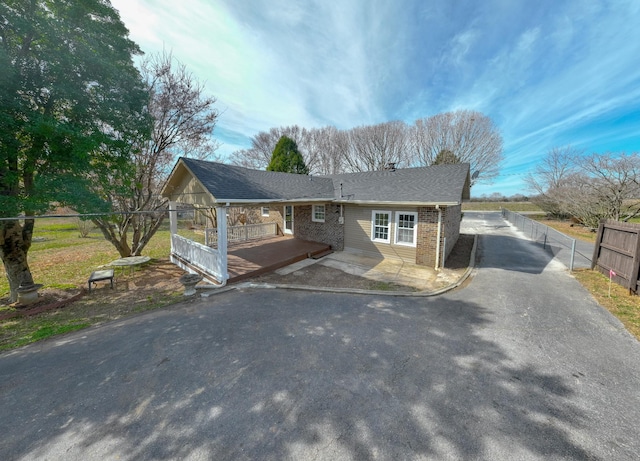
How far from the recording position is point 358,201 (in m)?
10.8

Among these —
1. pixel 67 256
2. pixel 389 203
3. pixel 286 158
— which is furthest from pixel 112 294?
pixel 286 158

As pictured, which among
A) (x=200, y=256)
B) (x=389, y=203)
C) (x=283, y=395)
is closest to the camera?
(x=283, y=395)

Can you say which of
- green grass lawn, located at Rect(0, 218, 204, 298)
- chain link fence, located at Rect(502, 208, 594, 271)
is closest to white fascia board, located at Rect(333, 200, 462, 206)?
chain link fence, located at Rect(502, 208, 594, 271)

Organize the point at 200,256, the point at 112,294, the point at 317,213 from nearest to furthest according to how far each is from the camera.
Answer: the point at 112,294 → the point at 200,256 → the point at 317,213

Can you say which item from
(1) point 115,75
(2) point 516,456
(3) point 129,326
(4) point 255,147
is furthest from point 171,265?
(4) point 255,147

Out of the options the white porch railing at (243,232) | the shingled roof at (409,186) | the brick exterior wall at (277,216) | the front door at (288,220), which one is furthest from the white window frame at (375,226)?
the white porch railing at (243,232)

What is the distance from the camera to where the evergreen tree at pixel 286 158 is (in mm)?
24125

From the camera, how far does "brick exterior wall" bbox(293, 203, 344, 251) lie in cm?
1216

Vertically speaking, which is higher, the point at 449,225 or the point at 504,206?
the point at 504,206

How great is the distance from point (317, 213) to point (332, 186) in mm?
2591

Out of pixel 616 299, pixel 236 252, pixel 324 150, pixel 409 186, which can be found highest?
pixel 324 150

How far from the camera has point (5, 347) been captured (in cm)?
475

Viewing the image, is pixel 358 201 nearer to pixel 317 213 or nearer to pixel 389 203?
pixel 389 203

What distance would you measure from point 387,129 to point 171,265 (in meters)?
24.8
